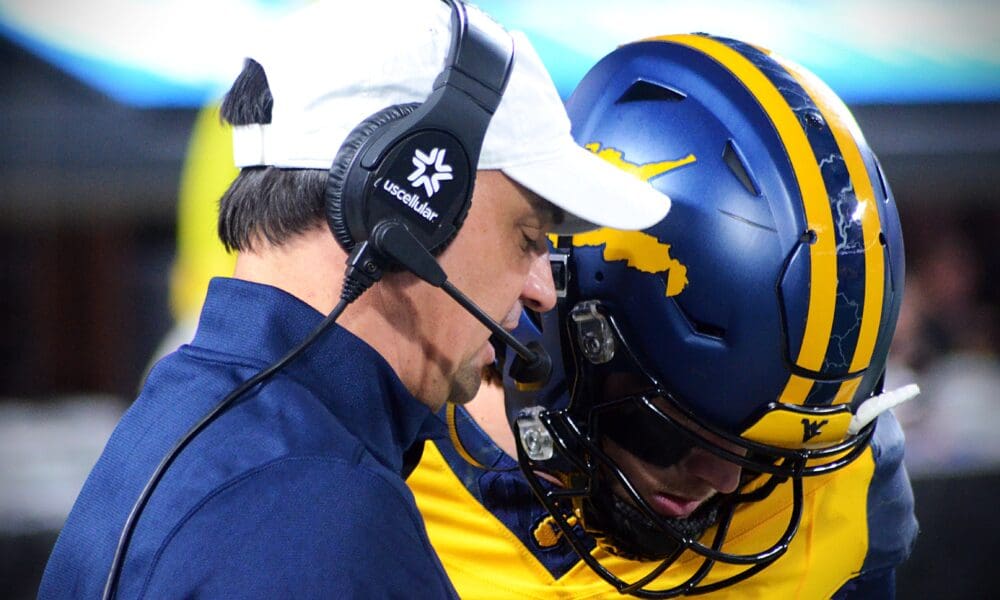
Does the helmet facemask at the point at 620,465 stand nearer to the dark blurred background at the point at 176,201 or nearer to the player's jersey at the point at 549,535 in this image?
the player's jersey at the point at 549,535

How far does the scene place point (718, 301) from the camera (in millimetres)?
1200

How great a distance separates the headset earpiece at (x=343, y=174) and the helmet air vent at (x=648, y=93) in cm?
53

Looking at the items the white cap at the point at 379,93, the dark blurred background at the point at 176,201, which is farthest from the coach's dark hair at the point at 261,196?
the dark blurred background at the point at 176,201

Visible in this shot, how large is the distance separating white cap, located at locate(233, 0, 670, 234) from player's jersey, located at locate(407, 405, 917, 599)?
0.55 metres

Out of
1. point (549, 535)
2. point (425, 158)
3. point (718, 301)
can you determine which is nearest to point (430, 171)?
point (425, 158)

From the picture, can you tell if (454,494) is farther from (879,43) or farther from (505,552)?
(879,43)

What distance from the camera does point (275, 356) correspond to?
0.80 m

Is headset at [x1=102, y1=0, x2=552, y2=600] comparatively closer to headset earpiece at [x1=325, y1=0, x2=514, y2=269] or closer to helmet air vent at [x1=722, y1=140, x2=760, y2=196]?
headset earpiece at [x1=325, y1=0, x2=514, y2=269]

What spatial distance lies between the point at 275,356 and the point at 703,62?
0.68 metres

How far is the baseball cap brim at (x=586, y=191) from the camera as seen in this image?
0.88 m

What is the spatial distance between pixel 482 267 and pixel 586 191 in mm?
103

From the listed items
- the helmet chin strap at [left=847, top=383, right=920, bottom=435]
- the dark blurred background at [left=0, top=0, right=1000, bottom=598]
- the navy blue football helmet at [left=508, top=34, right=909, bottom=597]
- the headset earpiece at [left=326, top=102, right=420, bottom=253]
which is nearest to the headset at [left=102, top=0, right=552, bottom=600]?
the headset earpiece at [left=326, top=102, right=420, bottom=253]

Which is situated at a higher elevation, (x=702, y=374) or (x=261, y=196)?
(x=261, y=196)

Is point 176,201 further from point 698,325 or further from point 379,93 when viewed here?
point 379,93
